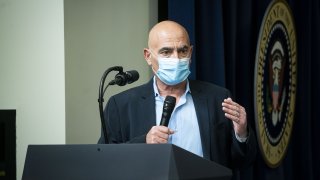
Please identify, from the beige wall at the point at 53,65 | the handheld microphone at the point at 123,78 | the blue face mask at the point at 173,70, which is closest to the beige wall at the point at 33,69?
the beige wall at the point at 53,65

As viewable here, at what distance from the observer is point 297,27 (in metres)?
3.38

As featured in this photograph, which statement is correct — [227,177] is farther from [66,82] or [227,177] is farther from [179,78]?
Result: [66,82]

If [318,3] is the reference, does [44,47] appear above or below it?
below

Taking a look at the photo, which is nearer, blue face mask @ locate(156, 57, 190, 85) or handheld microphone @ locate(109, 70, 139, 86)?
handheld microphone @ locate(109, 70, 139, 86)

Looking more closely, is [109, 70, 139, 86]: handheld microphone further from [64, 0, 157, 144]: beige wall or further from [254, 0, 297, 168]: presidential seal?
[254, 0, 297, 168]: presidential seal

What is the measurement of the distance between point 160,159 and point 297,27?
2667mm

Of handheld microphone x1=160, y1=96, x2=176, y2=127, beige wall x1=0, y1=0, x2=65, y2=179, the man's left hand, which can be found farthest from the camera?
beige wall x1=0, y1=0, x2=65, y2=179

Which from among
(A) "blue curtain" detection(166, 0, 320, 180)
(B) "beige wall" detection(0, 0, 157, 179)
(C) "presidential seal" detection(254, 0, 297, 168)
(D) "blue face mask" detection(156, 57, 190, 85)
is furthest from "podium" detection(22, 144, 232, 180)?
(C) "presidential seal" detection(254, 0, 297, 168)

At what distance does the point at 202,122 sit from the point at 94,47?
715 mm

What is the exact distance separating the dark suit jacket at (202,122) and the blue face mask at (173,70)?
0.09m

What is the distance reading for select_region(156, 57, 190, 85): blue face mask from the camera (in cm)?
188

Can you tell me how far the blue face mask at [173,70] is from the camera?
74.2 inches

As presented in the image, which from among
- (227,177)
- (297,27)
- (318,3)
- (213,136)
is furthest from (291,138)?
(227,177)

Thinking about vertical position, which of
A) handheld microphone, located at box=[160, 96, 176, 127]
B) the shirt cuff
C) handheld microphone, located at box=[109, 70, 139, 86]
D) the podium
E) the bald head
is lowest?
the shirt cuff
